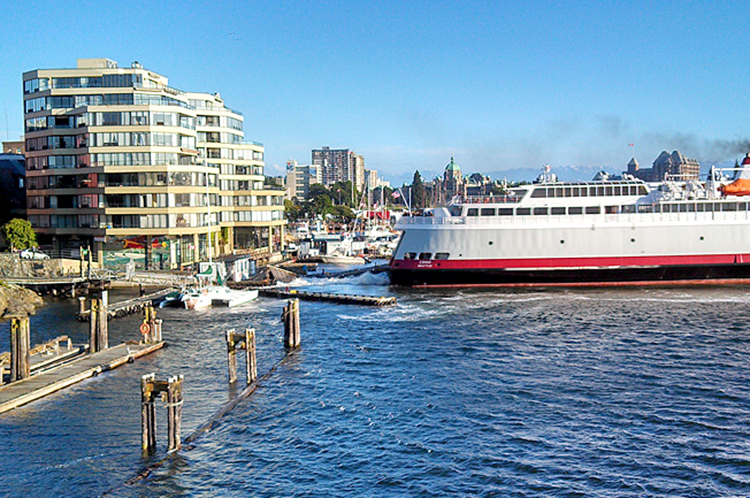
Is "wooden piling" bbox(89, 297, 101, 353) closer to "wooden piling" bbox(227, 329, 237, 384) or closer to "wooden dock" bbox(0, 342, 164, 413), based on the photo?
"wooden dock" bbox(0, 342, 164, 413)

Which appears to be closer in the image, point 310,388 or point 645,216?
point 310,388

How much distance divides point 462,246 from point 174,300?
922 inches

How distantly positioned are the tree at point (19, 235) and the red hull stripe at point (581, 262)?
35.0m

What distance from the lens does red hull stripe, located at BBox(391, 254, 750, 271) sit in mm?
55656

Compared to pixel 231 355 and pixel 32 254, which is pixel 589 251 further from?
pixel 32 254

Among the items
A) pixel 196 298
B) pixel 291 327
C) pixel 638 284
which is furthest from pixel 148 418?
pixel 638 284

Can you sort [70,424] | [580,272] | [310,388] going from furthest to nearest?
[580,272]
[310,388]
[70,424]

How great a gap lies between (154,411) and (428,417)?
941cm

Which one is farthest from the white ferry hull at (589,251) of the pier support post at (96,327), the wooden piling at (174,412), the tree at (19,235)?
the wooden piling at (174,412)

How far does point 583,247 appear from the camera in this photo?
56219 millimetres

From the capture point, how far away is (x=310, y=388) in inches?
1096

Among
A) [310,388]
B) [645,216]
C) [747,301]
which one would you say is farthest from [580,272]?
[310,388]

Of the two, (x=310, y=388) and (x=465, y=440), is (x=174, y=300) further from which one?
(x=465, y=440)

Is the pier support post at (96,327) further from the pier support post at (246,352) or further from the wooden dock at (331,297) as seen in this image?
the wooden dock at (331,297)
